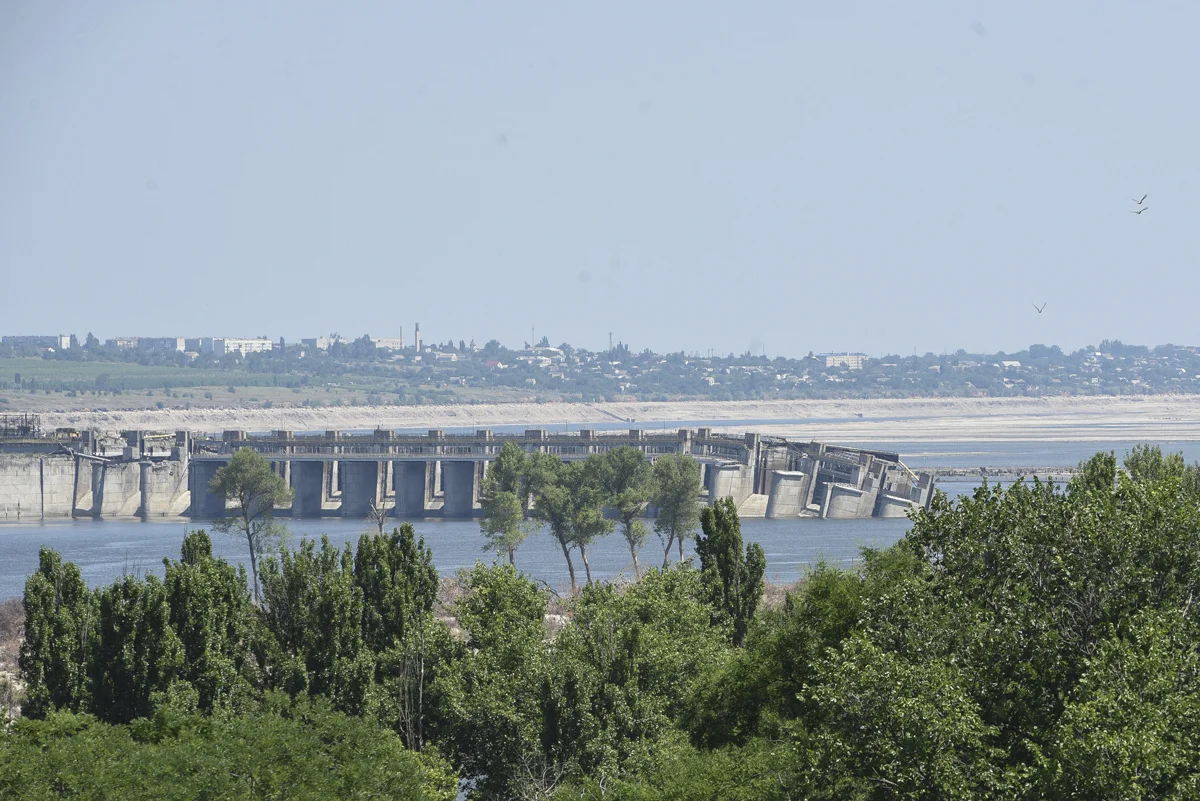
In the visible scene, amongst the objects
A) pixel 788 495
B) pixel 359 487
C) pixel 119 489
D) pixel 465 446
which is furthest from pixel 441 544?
pixel 119 489

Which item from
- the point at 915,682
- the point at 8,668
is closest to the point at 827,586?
the point at 915,682

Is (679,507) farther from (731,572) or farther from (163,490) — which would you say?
(163,490)

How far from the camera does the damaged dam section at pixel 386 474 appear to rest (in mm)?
138125

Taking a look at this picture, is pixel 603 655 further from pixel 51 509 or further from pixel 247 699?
pixel 51 509

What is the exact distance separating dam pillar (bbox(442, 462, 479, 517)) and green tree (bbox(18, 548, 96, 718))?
100 meters

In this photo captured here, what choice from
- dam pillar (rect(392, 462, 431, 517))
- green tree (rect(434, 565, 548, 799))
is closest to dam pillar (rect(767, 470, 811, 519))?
dam pillar (rect(392, 462, 431, 517))

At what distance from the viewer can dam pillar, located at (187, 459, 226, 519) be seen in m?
140

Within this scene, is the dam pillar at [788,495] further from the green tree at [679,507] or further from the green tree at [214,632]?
the green tree at [214,632]

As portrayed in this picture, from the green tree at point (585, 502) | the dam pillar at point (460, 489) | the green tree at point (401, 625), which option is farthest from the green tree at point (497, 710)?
the dam pillar at point (460, 489)

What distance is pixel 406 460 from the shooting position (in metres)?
141

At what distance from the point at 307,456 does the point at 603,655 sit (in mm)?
106842

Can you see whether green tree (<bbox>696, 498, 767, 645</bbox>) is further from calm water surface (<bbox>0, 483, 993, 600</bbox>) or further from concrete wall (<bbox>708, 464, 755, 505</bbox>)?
concrete wall (<bbox>708, 464, 755, 505</bbox>)

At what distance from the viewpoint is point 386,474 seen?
14400 centimetres

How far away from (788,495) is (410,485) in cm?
3099
